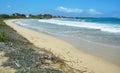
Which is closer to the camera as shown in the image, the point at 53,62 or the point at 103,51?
the point at 53,62

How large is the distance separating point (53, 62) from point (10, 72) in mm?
1891

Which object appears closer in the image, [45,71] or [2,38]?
[45,71]

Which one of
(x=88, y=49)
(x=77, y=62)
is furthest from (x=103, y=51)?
(x=77, y=62)

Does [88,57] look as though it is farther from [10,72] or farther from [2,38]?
[2,38]

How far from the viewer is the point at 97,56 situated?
997 centimetres

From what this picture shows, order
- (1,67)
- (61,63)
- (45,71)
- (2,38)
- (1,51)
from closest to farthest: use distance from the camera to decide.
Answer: (45,71)
(1,67)
(61,63)
(1,51)
(2,38)

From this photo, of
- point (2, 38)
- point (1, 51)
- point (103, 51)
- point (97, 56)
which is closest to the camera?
point (1, 51)

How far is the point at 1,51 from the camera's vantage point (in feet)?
30.6

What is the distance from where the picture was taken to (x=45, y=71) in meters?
6.49

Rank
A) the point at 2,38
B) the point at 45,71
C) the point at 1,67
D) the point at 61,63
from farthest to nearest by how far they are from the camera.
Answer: the point at 2,38
the point at 61,63
the point at 1,67
the point at 45,71

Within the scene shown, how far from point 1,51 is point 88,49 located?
4575 mm

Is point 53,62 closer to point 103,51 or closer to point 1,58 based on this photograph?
point 1,58

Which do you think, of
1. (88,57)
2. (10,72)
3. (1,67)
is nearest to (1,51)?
(1,67)

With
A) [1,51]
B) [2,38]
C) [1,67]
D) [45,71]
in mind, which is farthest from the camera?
[2,38]
